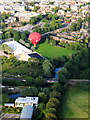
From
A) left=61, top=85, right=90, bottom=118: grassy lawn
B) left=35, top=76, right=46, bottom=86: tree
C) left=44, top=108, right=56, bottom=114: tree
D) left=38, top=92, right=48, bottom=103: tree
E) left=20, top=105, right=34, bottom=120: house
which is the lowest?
left=61, top=85, right=90, bottom=118: grassy lawn

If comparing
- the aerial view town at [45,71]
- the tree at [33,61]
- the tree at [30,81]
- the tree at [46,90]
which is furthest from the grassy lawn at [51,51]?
the tree at [46,90]

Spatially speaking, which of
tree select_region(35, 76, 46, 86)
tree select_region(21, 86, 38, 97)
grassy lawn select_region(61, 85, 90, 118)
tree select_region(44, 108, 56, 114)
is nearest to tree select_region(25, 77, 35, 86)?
tree select_region(35, 76, 46, 86)

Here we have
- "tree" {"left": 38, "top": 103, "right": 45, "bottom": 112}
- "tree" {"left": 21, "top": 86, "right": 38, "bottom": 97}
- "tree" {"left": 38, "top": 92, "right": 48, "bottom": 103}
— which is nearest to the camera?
"tree" {"left": 38, "top": 103, "right": 45, "bottom": 112}

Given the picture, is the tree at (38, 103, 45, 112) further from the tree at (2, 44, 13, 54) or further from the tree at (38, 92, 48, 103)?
the tree at (2, 44, 13, 54)

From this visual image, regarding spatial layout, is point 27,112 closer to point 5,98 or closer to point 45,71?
point 5,98

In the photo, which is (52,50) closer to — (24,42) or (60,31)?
(24,42)

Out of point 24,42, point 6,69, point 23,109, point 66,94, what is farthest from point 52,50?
point 23,109
